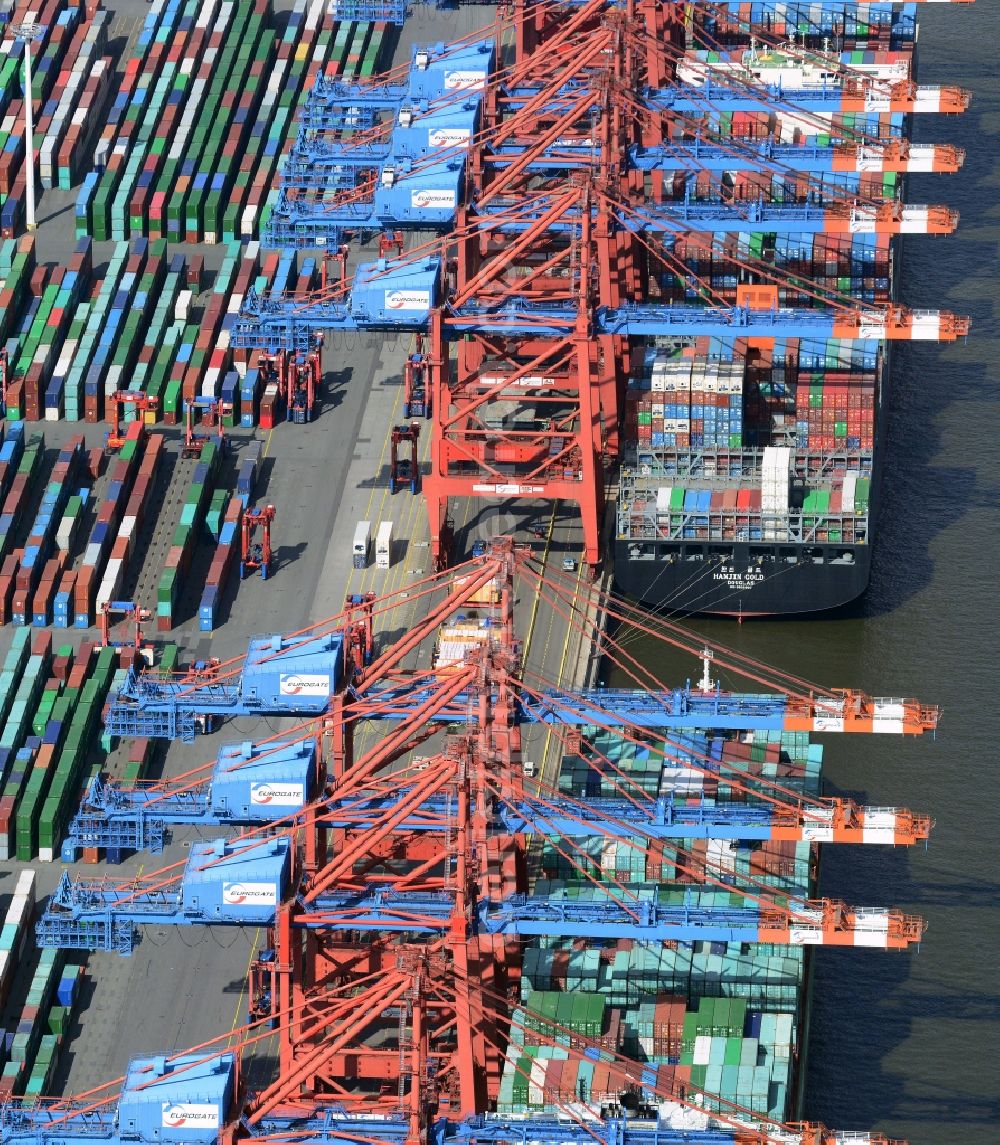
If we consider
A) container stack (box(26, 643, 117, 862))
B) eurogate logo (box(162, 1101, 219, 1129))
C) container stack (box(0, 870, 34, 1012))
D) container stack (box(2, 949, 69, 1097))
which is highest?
container stack (box(26, 643, 117, 862))

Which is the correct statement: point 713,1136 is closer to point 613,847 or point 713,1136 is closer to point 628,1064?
point 628,1064

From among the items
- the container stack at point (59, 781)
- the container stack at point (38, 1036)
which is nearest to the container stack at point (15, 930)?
the container stack at point (38, 1036)

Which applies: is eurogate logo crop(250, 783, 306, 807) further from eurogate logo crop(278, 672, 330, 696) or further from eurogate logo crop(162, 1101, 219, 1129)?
eurogate logo crop(162, 1101, 219, 1129)

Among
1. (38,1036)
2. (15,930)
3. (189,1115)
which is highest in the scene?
(15,930)

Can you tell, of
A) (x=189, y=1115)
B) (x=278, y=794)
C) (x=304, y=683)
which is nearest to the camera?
(x=189, y=1115)

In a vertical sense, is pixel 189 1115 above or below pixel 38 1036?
below

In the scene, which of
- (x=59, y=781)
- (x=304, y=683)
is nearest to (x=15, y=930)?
(x=59, y=781)

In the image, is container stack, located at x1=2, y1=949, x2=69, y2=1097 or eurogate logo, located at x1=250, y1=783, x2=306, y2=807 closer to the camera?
eurogate logo, located at x1=250, y1=783, x2=306, y2=807

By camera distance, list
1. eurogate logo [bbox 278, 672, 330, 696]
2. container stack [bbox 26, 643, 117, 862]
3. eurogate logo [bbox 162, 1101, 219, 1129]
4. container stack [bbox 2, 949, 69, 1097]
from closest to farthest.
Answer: eurogate logo [bbox 162, 1101, 219, 1129] → eurogate logo [bbox 278, 672, 330, 696] → container stack [bbox 2, 949, 69, 1097] → container stack [bbox 26, 643, 117, 862]

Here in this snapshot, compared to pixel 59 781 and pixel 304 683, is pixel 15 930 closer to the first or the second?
pixel 59 781

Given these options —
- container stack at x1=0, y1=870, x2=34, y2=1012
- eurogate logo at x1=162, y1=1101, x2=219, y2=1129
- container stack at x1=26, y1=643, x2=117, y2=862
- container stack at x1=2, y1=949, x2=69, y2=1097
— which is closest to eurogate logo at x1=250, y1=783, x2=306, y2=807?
eurogate logo at x1=162, y1=1101, x2=219, y2=1129
